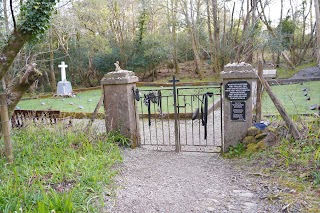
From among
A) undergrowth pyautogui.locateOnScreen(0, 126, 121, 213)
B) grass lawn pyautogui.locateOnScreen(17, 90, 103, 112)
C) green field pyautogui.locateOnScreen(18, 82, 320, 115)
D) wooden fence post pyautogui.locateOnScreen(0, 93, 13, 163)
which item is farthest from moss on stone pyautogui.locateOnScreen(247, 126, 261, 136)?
grass lawn pyautogui.locateOnScreen(17, 90, 103, 112)

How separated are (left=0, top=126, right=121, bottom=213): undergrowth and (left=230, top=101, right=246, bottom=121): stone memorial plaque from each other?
211cm

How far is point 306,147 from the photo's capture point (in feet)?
11.8

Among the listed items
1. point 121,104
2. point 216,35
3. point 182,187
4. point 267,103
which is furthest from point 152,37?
point 182,187

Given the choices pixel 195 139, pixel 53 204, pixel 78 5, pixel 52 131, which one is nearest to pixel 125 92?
pixel 52 131

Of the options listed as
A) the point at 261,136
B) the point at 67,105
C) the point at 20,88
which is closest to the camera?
the point at 20,88

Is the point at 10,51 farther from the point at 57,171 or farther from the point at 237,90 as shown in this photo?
the point at 237,90

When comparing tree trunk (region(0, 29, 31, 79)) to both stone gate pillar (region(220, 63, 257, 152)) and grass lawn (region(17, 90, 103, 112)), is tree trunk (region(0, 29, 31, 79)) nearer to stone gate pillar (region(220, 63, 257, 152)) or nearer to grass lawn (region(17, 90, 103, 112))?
stone gate pillar (region(220, 63, 257, 152))

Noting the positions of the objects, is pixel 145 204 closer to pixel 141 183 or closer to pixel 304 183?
pixel 141 183

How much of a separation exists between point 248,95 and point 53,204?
10.8 feet

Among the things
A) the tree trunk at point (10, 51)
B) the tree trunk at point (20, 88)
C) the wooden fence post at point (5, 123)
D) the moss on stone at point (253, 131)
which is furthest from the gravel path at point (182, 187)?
the tree trunk at point (10, 51)

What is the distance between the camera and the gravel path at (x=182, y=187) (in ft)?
8.76

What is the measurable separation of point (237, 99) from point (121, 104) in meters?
2.18

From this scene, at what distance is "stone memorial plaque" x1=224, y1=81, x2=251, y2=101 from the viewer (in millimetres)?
4262

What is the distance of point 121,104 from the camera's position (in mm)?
5051
